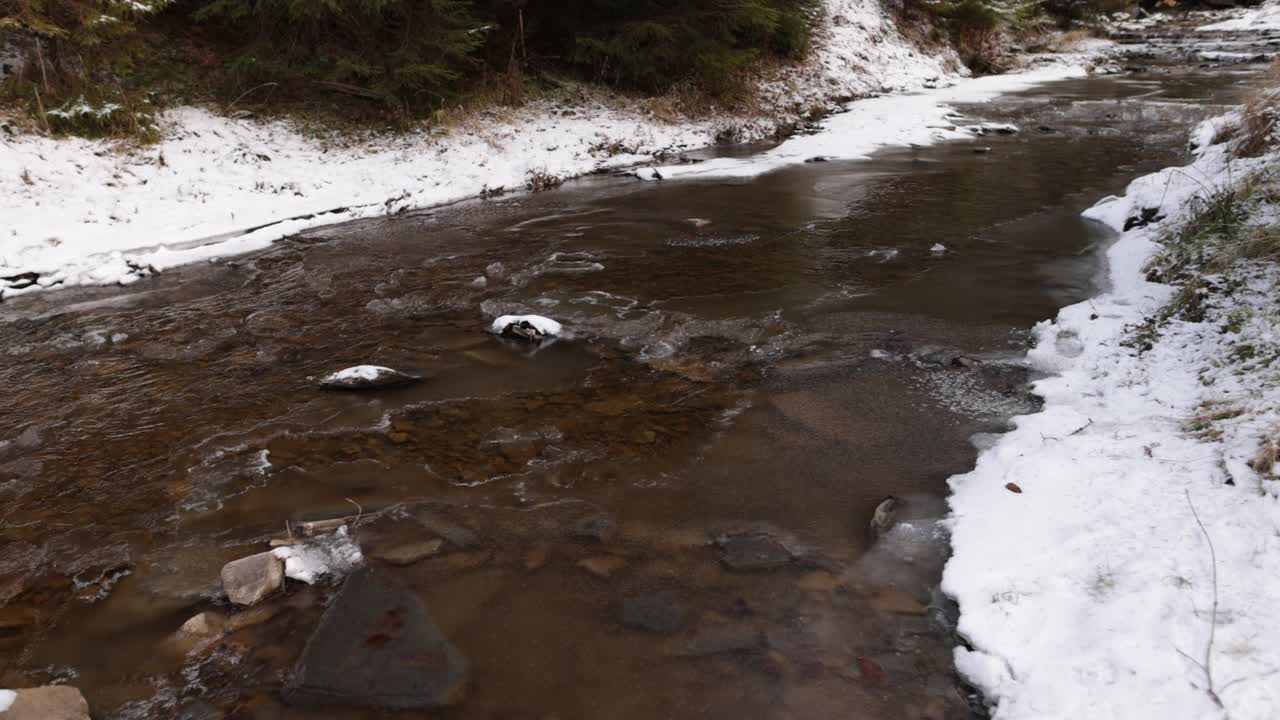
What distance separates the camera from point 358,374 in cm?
552

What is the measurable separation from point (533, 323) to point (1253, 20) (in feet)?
144

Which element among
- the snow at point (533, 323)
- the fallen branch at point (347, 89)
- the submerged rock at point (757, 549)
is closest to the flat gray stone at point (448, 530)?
the submerged rock at point (757, 549)

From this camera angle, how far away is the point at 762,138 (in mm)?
16312

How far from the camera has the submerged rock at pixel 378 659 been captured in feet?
9.60

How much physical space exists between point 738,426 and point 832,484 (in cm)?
84

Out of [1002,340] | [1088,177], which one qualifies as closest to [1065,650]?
[1002,340]

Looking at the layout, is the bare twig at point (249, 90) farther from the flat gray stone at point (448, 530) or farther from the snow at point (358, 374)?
the flat gray stone at point (448, 530)

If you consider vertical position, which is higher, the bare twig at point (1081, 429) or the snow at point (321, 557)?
the bare twig at point (1081, 429)

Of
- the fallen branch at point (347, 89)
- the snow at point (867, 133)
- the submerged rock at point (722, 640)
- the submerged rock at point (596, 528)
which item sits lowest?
the submerged rock at point (722, 640)

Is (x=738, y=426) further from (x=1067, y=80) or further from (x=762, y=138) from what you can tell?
(x=1067, y=80)

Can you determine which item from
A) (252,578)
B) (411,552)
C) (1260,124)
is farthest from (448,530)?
(1260,124)

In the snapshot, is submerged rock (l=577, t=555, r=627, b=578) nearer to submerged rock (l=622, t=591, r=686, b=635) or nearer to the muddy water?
the muddy water

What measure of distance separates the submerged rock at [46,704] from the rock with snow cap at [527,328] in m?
3.91

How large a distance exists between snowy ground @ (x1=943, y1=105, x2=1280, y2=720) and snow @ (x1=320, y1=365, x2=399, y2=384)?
13.5ft
